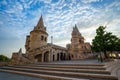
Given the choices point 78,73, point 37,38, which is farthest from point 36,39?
point 78,73

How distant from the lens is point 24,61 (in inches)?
728

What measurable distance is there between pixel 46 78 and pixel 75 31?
36.0 meters

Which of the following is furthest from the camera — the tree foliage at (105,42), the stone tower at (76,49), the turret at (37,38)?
the stone tower at (76,49)

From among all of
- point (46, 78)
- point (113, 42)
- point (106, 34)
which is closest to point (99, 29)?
point (106, 34)

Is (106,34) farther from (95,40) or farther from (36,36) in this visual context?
(36,36)

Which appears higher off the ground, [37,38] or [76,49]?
[37,38]

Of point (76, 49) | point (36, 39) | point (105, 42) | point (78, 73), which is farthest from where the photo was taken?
point (76, 49)

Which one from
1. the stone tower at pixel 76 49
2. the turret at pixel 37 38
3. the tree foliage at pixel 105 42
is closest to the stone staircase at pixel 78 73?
the tree foliage at pixel 105 42

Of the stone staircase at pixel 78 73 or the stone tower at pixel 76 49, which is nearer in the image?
the stone staircase at pixel 78 73

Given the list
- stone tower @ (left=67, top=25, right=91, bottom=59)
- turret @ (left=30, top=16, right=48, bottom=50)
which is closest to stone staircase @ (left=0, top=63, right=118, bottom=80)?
turret @ (left=30, top=16, right=48, bottom=50)

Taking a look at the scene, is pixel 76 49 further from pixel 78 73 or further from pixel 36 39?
pixel 78 73

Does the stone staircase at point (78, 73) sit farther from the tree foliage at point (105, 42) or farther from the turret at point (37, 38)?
the turret at point (37, 38)

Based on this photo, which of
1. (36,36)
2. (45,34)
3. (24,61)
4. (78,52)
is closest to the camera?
(24,61)

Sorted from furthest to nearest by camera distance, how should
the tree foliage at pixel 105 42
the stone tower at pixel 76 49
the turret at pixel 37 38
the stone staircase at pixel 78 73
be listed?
the stone tower at pixel 76 49, the turret at pixel 37 38, the tree foliage at pixel 105 42, the stone staircase at pixel 78 73
